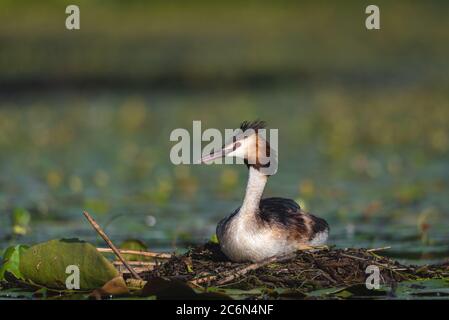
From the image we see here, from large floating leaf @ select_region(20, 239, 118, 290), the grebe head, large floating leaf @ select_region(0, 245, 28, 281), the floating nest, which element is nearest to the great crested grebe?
the grebe head

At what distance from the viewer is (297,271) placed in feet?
35.8

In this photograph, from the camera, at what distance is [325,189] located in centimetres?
1791

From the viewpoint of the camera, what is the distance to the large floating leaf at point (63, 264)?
10742 mm

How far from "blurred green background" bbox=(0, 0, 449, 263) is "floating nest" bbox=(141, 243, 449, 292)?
1742 millimetres

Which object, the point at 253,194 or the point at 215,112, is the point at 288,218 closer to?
the point at 253,194

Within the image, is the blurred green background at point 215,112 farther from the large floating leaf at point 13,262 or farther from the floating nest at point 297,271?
the large floating leaf at point 13,262

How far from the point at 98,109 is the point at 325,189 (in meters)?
11.1

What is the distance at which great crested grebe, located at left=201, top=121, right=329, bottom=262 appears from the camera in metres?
11.1

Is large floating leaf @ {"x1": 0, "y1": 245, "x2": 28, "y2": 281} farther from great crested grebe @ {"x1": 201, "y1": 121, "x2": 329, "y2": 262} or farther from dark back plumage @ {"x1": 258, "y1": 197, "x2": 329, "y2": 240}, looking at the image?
dark back plumage @ {"x1": 258, "y1": 197, "x2": 329, "y2": 240}

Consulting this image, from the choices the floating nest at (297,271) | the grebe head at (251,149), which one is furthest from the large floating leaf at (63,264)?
the grebe head at (251,149)

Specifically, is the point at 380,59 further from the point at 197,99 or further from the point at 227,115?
the point at 227,115

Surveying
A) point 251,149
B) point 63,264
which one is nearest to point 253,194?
point 251,149

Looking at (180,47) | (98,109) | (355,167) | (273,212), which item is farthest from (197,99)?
(273,212)
